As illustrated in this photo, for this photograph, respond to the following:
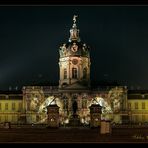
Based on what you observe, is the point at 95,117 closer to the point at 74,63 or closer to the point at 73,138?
the point at 73,138

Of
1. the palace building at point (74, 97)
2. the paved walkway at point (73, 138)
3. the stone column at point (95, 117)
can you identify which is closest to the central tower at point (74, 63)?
the palace building at point (74, 97)

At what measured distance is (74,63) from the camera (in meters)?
81.2

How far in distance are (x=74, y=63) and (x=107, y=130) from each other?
5100 centimetres

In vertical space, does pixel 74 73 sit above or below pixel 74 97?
above

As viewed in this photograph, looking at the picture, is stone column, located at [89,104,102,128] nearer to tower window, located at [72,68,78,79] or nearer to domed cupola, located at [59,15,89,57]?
tower window, located at [72,68,78,79]

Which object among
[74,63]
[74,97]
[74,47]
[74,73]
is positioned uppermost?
[74,47]

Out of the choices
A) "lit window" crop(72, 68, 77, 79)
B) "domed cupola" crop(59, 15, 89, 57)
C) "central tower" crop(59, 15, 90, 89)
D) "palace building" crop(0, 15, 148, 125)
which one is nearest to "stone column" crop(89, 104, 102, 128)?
"palace building" crop(0, 15, 148, 125)

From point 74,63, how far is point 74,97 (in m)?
5.99

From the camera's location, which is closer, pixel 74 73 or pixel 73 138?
pixel 73 138

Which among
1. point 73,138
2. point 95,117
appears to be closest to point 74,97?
point 95,117

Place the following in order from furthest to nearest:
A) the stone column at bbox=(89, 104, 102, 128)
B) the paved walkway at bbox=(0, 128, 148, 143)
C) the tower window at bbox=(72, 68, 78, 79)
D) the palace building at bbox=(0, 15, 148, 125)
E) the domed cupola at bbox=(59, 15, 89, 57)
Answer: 1. the domed cupola at bbox=(59, 15, 89, 57)
2. the tower window at bbox=(72, 68, 78, 79)
3. the palace building at bbox=(0, 15, 148, 125)
4. the stone column at bbox=(89, 104, 102, 128)
5. the paved walkway at bbox=(0, 128, 148, 143)

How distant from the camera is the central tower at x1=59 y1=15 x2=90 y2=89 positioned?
8075 cm

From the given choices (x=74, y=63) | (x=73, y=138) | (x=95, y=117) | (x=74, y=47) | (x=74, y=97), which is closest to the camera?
(x=73, y=138)
